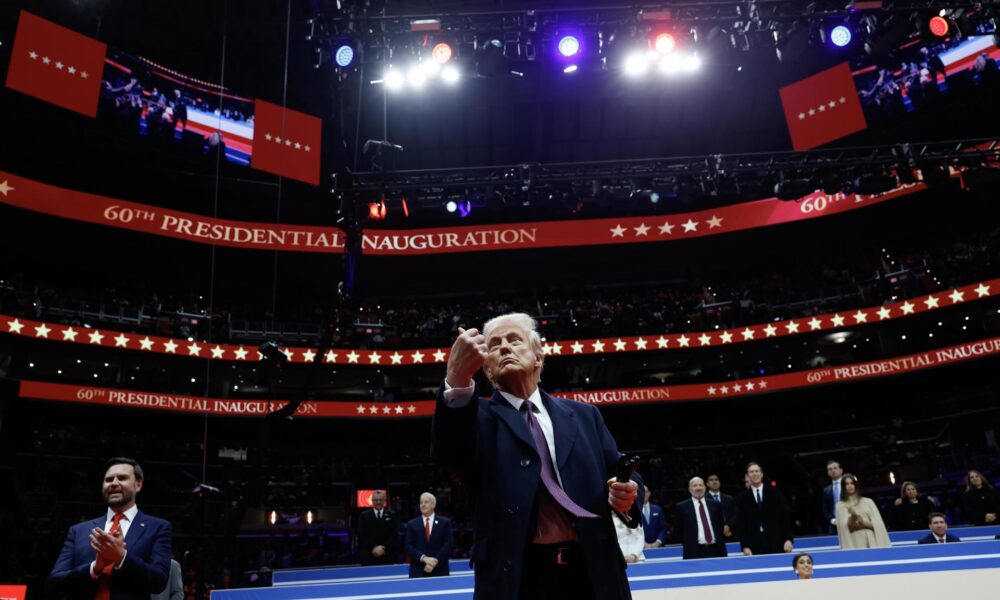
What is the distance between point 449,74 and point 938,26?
672 cm

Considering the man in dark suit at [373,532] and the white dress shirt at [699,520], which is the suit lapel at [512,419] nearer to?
the white dress shirt at [699,520]

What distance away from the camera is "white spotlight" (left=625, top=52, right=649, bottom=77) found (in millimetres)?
9703

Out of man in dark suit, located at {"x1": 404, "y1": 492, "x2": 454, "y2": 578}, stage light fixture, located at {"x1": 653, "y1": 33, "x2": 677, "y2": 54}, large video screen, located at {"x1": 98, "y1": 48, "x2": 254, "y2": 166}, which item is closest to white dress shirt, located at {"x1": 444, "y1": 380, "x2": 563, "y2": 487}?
man in dark suit, located at {"x1": 404, "y1": 492, "x2": 454, "y2": 578}

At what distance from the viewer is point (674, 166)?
11820 mm

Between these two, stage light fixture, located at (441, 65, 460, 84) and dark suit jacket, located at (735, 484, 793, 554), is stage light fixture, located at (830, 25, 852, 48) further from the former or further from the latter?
dark suit jacket, located at (735, 484, 793, 554)

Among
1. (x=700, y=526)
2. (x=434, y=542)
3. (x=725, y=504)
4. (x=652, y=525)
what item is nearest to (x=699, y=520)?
(x=700, y=526)

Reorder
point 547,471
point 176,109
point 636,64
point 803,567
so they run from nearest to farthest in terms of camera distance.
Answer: point 547,471
point 803,567
point 636,64
point 176,109

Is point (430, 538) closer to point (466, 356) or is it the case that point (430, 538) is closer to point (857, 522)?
point (857, 522)

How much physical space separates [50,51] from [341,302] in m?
6.48

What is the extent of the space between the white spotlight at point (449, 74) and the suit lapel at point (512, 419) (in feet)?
27.2

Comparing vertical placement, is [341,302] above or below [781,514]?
above

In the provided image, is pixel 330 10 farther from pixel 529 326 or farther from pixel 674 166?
pixel 529 326

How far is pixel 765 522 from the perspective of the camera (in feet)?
22.9

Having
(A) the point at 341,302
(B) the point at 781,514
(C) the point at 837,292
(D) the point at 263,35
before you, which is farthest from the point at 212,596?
(C) the point at 837,292
